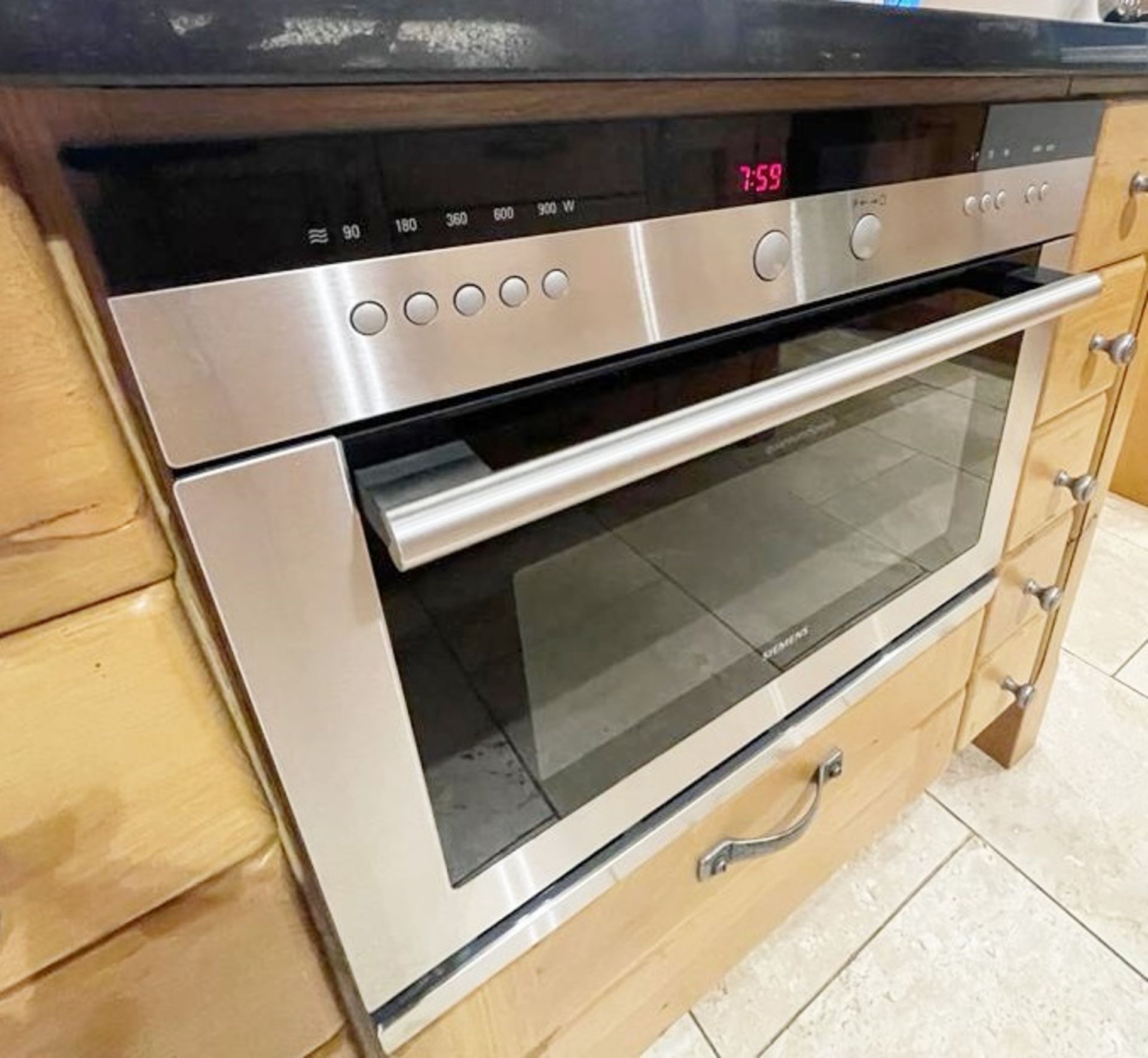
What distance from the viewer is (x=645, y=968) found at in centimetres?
67

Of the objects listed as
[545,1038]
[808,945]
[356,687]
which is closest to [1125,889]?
[808,945]

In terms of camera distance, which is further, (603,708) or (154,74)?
(603,708)

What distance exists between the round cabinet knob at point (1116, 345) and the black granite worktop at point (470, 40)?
40cm

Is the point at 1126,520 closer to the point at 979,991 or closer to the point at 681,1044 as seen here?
the point at 979,991

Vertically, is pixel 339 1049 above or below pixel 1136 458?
above

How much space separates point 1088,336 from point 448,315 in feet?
2.23

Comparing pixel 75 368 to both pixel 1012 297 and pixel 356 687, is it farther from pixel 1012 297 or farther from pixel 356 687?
pixel 1012 297

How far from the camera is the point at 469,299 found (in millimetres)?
294

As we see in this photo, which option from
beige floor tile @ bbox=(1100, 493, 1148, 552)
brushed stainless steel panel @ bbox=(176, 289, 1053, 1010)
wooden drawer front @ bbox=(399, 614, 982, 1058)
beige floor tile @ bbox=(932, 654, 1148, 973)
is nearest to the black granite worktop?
brushed stainless steel panel @ bbox=(176, 289, 1053, 1010)

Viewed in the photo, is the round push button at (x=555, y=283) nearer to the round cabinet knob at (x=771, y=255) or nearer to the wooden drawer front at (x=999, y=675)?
the round cabinet knob at (x=771, y=255)

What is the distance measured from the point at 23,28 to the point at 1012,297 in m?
0.58

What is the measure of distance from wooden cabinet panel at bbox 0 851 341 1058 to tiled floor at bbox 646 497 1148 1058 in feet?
2.13

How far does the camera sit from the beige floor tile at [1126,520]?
168 cm

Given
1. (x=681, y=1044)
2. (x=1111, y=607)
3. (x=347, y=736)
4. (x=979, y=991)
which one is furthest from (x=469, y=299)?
(x=1111, y=607)
